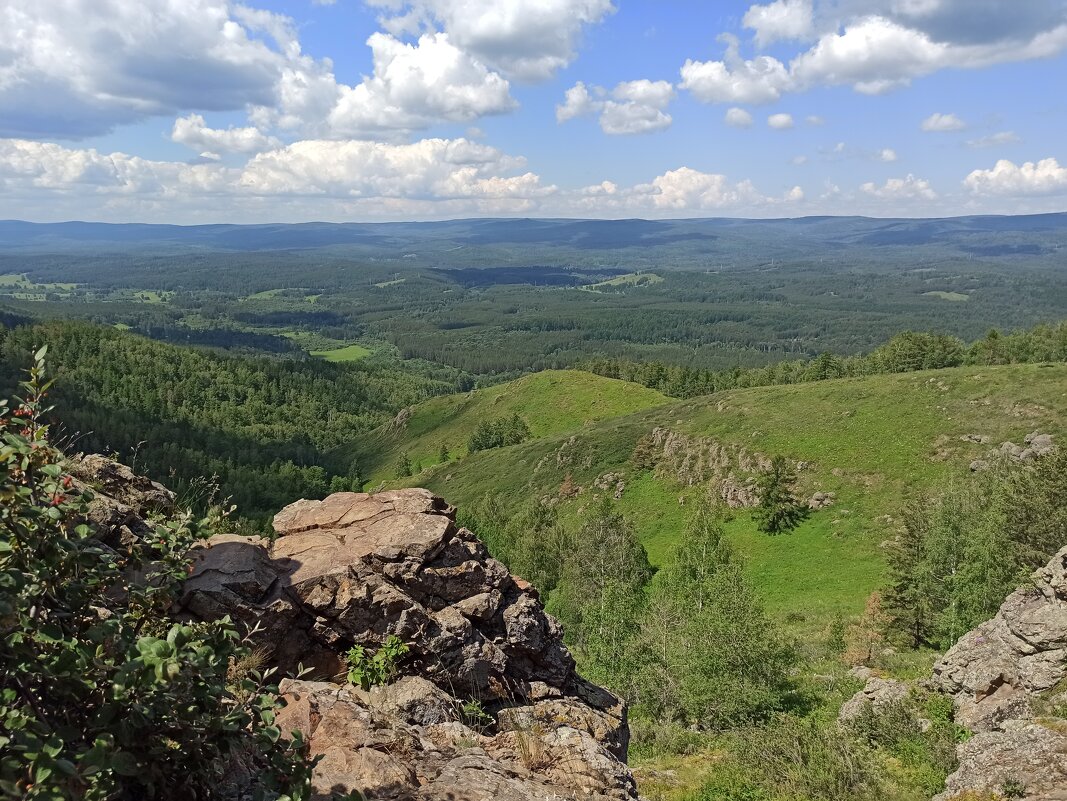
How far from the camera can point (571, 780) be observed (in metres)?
11.9

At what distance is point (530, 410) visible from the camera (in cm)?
17125

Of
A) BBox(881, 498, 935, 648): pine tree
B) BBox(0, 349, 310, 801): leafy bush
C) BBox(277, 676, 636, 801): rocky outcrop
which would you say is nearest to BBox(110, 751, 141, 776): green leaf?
BBox(0, 349, 310, 801): leafy bush

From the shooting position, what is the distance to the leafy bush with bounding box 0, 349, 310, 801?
5.05 m

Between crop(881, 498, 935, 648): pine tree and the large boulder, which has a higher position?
the large boulder

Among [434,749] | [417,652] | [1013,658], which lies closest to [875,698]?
[1013,658]

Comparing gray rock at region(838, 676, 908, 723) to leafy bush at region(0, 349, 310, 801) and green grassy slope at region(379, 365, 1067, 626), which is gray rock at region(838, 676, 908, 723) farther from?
leafy bush at region(0, 349, 310, 801)

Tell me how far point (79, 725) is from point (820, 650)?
46279mm

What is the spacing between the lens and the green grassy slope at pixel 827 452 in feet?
210

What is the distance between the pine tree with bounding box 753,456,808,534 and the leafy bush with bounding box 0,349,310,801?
74152 mm

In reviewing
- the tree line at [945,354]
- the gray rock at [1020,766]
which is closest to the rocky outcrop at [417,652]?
the gray rock at [1020,766]

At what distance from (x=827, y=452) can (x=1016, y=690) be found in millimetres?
61180

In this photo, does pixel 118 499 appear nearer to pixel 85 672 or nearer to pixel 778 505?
pixel 85 672

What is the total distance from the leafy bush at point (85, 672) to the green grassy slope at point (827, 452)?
54.6 m

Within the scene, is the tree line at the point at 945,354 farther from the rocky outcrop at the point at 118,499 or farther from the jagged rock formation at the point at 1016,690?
the rocky outcrop at the point at 118,499
